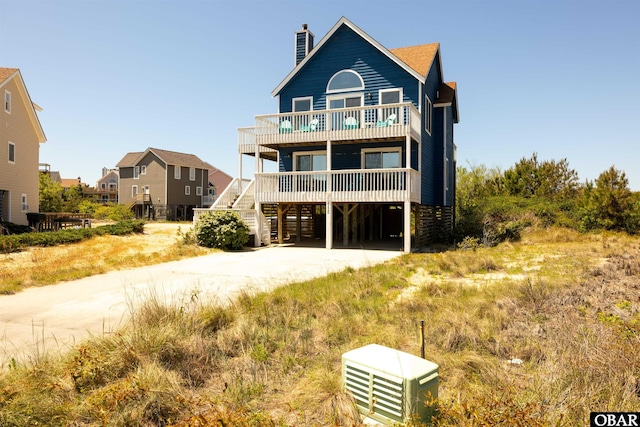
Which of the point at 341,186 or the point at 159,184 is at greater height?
the point at 159,184

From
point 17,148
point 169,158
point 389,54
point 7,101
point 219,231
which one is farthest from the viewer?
point 169,158

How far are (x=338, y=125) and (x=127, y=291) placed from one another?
13013 mm

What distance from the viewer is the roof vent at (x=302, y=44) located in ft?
77.1

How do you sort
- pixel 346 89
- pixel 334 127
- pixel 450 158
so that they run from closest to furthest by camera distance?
pixel 334 127 < pixel 346 89 < pixel 450 158

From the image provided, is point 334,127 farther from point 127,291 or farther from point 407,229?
point 127,291

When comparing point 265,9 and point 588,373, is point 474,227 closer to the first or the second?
point 265,9

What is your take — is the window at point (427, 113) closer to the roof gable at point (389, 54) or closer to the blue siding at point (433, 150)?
the blue siding at point (433, 150)

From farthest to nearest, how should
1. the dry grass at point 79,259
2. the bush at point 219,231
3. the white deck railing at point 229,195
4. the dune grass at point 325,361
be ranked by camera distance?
the white deck railing at point 229,195 < the bush at point 219,231 < the dry grass at point 79,259 < the dune grass at point 325,361

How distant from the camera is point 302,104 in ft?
72.5

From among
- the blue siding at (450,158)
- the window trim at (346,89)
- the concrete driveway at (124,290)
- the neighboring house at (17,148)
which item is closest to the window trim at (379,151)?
the window trim at (346,89)

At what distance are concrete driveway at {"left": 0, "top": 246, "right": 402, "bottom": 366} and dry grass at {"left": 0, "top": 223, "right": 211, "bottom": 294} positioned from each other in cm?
61

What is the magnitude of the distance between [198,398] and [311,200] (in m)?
15.1

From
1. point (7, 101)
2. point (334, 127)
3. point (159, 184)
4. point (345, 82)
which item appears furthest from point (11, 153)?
point (159, 184)

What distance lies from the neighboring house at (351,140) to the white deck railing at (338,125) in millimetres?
48
